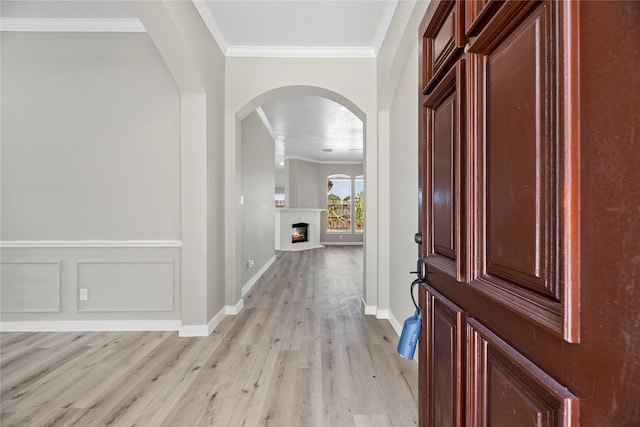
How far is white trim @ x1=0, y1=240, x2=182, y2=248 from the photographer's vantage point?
2.91 metres

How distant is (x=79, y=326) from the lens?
2.93 meters

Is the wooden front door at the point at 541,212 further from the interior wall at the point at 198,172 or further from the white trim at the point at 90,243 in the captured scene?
the white trim at the point at 90,243

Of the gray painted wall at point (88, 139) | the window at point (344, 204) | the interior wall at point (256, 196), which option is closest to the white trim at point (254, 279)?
the interior wall at point (256, 196)

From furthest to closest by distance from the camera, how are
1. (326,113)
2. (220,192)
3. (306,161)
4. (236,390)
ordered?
(306,161) < (326,113) < (220,192) < (236,390)

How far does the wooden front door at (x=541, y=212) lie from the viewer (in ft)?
1.21

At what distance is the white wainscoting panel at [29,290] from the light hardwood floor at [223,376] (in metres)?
0.26

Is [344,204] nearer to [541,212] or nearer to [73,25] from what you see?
[73,25]

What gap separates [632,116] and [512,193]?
0.25m

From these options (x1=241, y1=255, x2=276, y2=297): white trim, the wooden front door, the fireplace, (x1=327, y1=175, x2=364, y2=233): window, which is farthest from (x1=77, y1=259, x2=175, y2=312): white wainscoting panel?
(x1=327, y1=175, x2=364, y2=233): window

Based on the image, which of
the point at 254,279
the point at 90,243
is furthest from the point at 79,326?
the point at 254,279

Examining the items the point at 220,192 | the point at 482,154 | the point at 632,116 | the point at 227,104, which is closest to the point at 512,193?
the point at 482,154

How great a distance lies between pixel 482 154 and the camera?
70cm

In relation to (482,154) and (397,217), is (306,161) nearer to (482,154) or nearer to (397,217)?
(397,217)

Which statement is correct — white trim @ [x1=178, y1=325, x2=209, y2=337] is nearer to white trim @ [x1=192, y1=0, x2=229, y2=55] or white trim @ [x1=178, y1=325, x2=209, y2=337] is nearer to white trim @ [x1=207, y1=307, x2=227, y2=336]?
white trim @ [x1=207, y1=307, x2=227, y2=336]
